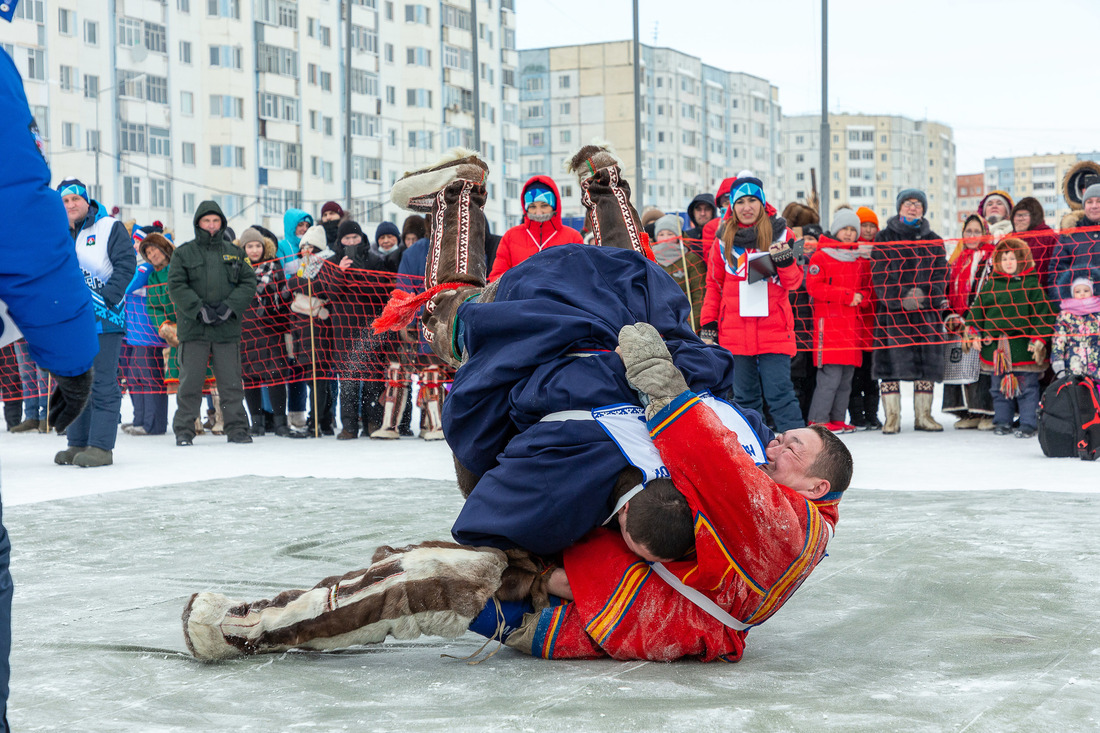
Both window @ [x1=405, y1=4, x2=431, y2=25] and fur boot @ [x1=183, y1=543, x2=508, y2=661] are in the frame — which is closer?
fur boot @ [x1=183, y1=543, x2=508, y2=661]

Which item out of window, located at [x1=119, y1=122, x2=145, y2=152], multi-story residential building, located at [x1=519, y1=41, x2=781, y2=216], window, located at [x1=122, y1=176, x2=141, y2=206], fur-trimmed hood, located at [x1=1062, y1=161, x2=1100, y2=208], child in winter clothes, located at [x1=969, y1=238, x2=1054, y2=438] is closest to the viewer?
child in winter clothes, located at [x1=969, y1=238, x2=1054, y2=438]

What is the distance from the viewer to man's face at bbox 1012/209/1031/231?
8.30m

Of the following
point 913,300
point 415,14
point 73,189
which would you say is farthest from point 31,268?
point 415,14

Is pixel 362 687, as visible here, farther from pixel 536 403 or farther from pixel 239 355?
pixel 239 355

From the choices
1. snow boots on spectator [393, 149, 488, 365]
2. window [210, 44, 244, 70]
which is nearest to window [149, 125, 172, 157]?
window [210, 44, 244, 70]

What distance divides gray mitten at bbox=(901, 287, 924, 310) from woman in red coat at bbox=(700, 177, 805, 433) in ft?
4.70

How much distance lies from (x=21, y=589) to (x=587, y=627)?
6.43ft

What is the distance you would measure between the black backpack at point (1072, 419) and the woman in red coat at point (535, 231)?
3.07 meters

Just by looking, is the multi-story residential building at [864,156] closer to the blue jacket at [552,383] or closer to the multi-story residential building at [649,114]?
the multi-story residential building at [649,114]

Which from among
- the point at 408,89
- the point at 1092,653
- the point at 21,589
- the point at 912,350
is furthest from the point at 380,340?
the point at 408,89

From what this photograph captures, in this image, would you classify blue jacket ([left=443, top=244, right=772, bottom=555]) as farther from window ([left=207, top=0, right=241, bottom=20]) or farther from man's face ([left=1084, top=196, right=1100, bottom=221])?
window ([left=207, top=0, right=241, bottom=20])

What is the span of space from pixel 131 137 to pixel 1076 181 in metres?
36.0

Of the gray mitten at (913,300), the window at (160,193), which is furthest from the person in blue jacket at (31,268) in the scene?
the window at (160,193)

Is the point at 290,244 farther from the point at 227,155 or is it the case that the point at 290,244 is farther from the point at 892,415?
the point at 227,155
